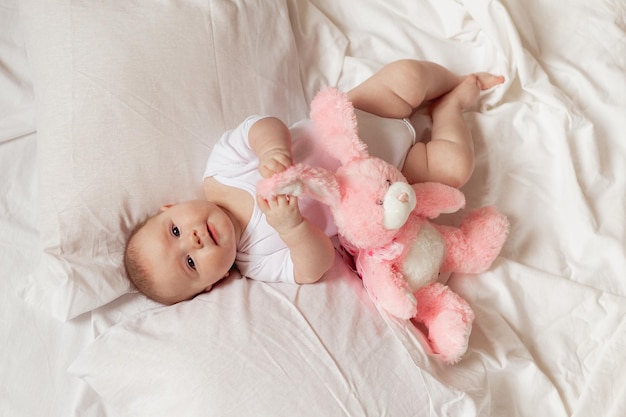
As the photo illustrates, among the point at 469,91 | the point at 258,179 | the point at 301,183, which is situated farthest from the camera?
the point at 469,91

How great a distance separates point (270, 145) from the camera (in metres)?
1.03

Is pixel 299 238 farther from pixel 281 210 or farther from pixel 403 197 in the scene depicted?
pixel 403 197

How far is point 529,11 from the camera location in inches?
53.6

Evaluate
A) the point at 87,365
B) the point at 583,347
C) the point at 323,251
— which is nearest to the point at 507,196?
the point at 583,347

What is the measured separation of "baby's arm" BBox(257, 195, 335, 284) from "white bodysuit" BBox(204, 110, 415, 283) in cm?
6

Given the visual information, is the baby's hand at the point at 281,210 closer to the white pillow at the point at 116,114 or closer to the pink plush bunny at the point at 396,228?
Result: the pink plush bunny at the point at 396,228

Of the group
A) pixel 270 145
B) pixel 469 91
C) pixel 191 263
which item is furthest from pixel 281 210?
pixel 469 91

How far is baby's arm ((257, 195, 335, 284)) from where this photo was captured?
95 cm

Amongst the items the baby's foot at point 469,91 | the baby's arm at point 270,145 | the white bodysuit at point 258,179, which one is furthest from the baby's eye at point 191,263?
the baby's foot at point 469,91

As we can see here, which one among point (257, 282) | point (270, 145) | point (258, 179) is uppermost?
point (270, 145)

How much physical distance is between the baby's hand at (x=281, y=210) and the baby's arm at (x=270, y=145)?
0.04 m

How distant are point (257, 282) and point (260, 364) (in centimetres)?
21

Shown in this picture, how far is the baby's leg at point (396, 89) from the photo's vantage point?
1226 mm

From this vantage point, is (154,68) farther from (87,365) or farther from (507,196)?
A: (507,196)
